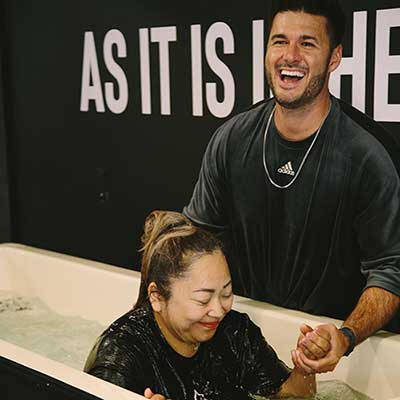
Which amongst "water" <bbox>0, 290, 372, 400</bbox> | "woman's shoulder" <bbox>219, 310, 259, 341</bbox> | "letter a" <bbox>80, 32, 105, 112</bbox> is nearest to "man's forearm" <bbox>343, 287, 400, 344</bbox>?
"woman's shoulder" <bbox>219, 310, 259, 341</bbox>

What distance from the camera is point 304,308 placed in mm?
2740

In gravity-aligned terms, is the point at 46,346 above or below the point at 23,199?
below

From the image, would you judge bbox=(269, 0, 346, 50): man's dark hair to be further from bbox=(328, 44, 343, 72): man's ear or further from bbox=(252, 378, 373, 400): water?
bbox=(252, 378, 373, 400): water

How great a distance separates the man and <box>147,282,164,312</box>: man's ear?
0.47m

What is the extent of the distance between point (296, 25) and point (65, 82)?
141 centimetres

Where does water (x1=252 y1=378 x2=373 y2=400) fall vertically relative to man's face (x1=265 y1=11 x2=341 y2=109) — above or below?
below

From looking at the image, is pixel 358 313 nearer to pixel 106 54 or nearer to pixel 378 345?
pixel 378 345

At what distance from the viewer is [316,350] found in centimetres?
215

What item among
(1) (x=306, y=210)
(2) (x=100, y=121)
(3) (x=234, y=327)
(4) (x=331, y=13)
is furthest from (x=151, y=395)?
(2) (x=100, y=121)

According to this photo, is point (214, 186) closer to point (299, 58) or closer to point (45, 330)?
point (299, 58)

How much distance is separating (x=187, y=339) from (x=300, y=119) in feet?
2.79

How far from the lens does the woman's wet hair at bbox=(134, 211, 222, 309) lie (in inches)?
87.5

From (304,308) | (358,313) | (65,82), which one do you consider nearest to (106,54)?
(65,82)

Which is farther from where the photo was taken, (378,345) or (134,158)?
(134,158)
